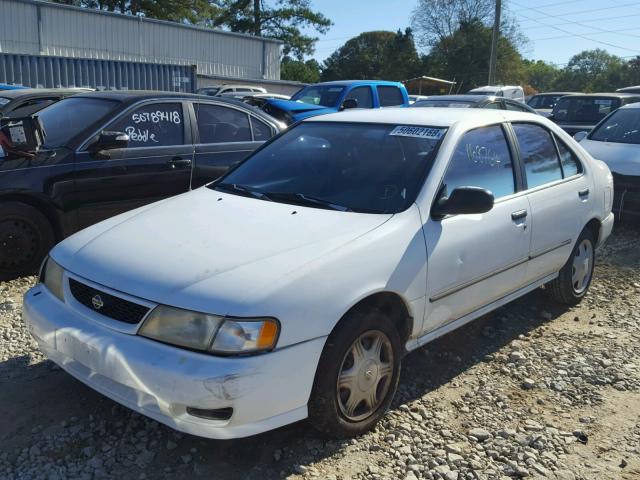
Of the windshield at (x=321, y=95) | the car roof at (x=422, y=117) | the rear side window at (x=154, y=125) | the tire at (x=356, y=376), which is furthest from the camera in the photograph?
the windshield at (x=321, y=95)

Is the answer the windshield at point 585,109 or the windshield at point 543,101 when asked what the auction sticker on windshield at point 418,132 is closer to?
the windshield at point 585,109

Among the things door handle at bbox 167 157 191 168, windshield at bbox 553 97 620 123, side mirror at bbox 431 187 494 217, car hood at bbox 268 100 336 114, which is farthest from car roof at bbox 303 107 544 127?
windshield at bbox 553 97 620 123

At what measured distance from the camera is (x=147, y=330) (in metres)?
2.53

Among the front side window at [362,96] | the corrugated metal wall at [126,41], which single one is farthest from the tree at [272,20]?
the front side window at [362,96]

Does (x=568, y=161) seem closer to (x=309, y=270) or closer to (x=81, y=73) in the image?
(x=309, y=270)

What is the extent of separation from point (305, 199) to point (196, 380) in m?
1.38

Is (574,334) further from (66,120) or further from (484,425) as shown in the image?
(66,120)

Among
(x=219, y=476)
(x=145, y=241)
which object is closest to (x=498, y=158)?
(x=145, y=241)

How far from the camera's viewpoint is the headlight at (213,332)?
7.95 feet

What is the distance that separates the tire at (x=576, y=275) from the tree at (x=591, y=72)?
77.0m

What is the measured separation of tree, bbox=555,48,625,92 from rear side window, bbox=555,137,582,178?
7714cm

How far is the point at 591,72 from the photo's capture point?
82.6 m

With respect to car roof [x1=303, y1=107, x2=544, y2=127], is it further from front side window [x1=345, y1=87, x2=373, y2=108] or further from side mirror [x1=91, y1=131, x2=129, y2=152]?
front side window [x1=345, y1=87, x2=373, y2=108]

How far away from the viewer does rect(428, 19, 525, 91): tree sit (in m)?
58.2
